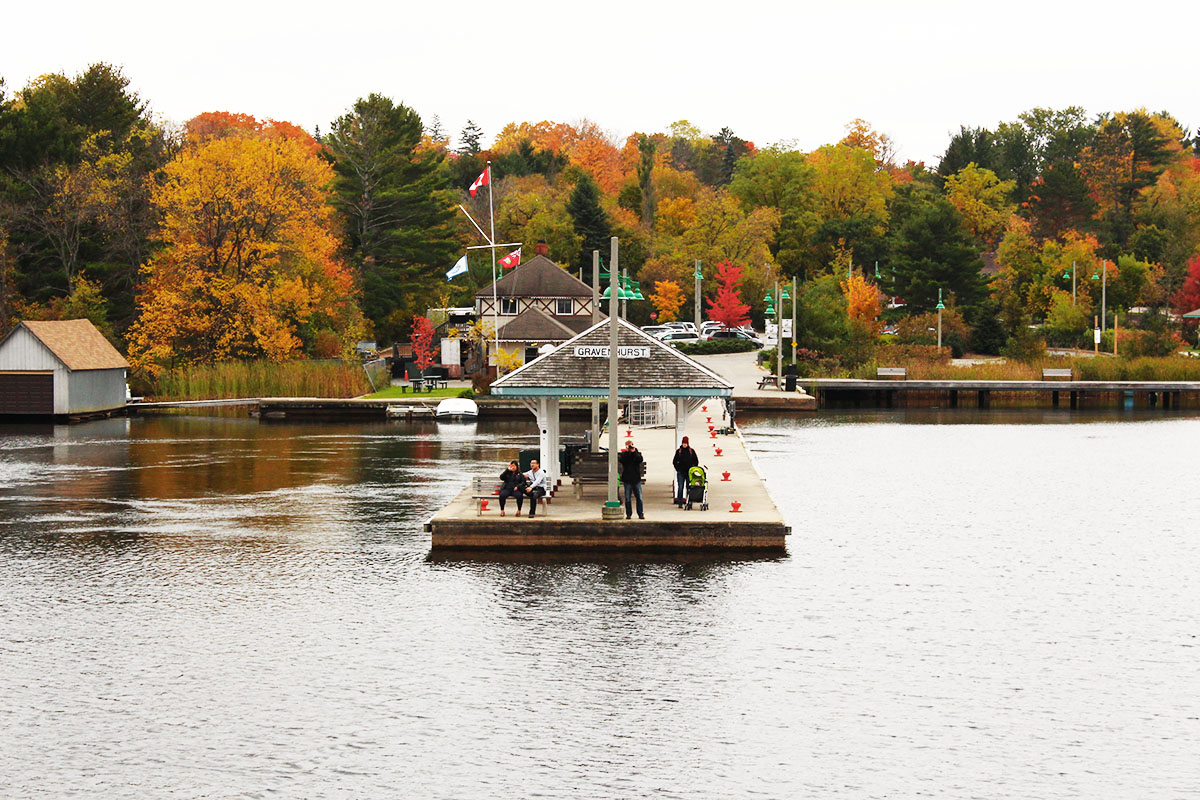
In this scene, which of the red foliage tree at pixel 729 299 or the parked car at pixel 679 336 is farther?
the red foliage tree at pixel 729 299

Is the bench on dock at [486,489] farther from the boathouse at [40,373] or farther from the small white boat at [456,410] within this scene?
the boathouse at [40,373]

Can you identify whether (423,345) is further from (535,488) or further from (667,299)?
(535,488)

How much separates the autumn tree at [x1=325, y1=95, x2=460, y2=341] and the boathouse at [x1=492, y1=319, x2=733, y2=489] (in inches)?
2685

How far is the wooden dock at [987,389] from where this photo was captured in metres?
81.1

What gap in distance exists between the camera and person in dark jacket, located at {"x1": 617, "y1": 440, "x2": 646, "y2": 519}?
98.3 feet

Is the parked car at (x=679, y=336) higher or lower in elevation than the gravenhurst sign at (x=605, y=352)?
higher

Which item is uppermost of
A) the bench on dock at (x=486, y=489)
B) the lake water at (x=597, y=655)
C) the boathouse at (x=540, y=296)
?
the boathouse at (x=540, y=296)

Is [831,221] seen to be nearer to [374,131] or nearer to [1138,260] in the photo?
[1138,260]

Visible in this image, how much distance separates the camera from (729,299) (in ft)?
380

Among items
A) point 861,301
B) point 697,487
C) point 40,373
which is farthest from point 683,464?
point 861,301

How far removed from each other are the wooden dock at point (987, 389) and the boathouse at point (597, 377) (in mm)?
47461

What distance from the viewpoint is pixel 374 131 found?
4050 inches

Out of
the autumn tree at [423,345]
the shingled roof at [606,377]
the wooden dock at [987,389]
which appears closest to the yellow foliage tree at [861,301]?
the wooden dock at [987,389]

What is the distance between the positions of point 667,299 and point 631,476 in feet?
287
